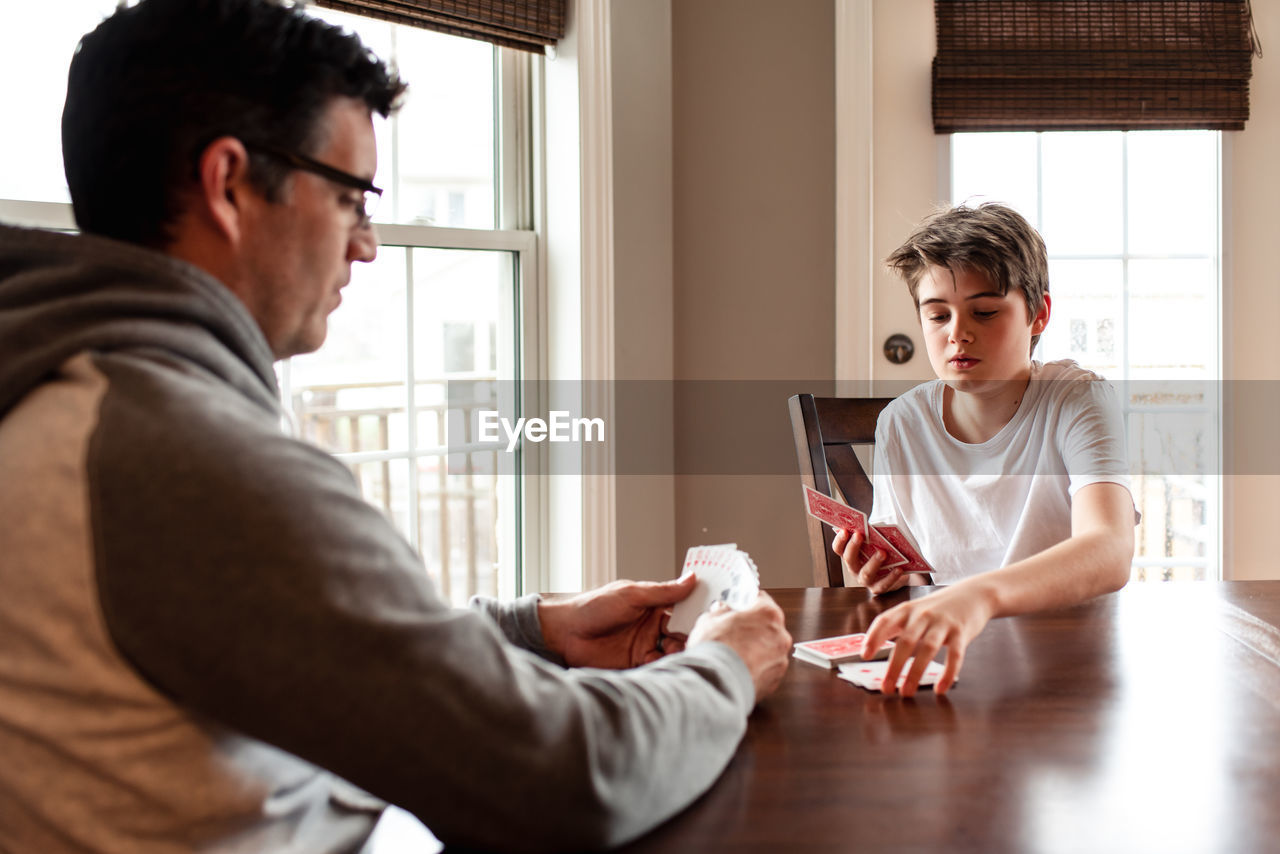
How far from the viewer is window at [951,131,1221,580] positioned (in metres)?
2.65

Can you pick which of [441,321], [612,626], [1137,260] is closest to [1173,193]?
[1137,260]

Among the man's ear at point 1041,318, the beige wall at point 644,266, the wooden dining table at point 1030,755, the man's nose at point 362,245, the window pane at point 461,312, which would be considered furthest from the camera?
the beige wall at point 644,266

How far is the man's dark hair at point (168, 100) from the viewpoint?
73cm

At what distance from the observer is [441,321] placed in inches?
91.0

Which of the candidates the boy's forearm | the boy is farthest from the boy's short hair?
the boy's forearm

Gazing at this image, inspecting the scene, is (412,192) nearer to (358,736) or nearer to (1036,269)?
(1036,269)

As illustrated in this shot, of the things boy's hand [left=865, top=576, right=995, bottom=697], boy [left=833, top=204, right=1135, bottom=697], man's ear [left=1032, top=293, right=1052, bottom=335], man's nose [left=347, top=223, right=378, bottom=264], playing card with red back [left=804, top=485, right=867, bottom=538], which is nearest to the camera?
man's nose [left=347, top=223, right=378, bottom=264]

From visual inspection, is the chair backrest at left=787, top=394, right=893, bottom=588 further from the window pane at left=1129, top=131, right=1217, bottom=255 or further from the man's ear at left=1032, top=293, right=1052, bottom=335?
the window pane at left=1129, top=131, right=1217, bottom=255

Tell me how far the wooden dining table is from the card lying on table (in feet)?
0.06

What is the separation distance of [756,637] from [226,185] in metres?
0.59

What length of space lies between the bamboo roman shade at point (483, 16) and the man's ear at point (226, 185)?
1388mm

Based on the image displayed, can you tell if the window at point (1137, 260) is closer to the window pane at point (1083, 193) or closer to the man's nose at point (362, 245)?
the window pane at point (1083, 193)

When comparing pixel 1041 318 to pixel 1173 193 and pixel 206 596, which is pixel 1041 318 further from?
pixel 206 596

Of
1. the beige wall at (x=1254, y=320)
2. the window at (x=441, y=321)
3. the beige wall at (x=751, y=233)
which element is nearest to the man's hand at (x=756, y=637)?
the window at (x=441, y=321)
